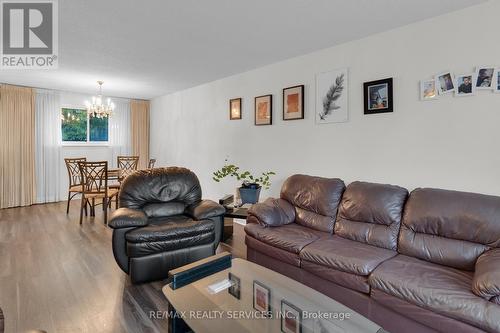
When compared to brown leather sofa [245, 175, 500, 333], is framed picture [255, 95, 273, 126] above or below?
above

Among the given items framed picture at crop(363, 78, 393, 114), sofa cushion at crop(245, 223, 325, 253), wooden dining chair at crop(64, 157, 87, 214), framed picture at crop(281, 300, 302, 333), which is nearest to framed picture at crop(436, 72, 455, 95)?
framed picture at crop(363, 78, 393, 114)

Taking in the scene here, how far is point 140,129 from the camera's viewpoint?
694 centimetres

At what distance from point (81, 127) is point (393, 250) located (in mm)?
6589

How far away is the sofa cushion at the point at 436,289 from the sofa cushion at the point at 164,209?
2118 mm

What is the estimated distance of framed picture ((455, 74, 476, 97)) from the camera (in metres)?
2.24

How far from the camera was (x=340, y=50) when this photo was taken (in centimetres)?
309

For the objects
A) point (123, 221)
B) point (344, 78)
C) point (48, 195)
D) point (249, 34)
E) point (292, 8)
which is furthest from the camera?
point (48, 195)

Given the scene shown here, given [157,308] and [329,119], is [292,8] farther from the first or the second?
[157,308]

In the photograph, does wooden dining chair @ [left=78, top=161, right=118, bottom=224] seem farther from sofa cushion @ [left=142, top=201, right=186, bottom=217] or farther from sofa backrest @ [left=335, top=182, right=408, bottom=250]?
sofa backrest @ [left=335, top=182, right=408, bottom=250]

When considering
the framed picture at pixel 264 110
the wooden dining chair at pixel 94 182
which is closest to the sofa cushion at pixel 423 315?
the framed picture at pixel 264 110

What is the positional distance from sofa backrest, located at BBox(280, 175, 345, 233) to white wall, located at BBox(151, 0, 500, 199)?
371 millimetres

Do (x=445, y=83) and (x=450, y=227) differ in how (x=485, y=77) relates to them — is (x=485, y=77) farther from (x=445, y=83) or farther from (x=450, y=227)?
(x=450, y=227)

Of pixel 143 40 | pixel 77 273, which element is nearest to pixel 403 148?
pixel 143 40

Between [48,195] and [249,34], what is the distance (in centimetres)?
553
